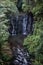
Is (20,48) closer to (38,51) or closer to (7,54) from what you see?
(7,54)

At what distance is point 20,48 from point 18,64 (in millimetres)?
2078

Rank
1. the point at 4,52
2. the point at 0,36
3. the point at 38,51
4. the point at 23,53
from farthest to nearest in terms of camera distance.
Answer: the point at 23,53
the point at 4,52
the point at 0,36
the point at 38,51

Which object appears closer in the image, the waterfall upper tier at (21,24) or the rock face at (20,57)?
the rock face at (20,57)

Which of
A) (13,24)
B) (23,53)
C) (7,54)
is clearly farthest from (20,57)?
(13,24)

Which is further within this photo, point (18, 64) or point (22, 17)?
point (22, 17)

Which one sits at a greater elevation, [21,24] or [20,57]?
[20,57]

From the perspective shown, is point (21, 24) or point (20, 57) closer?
point (20, 57)

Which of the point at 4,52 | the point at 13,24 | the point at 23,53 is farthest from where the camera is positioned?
the point at 13,24

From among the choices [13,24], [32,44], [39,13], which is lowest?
[13,24]

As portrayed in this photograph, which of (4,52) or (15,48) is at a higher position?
(4,52)

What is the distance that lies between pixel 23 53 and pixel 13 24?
497 cm

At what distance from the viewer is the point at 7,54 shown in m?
11.7

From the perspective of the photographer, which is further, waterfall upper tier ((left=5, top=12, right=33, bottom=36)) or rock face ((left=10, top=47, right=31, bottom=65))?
waterfall upper tier ((left=5, top=12, right=33, bottom=36))

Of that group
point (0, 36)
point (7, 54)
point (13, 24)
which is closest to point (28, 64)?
point (7, 54)
